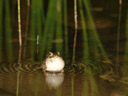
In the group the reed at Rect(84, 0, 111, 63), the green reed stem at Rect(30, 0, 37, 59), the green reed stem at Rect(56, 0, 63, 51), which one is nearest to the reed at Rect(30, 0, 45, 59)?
the green reed stem at Rect(30, 0, 37, 59)

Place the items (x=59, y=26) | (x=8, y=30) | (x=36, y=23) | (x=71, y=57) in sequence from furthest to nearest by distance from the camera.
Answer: (x=36, y=23)
(x=59, y=26)
(x=8, y=30)
(x=71, y=57)

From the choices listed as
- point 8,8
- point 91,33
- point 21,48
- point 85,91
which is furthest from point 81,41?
point 8,8

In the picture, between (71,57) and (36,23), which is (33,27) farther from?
(71,57)

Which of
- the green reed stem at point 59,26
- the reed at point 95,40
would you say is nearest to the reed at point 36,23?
the green reed stem at point 59,26

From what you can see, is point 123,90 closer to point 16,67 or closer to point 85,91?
point 85,91

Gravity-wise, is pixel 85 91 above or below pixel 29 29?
below

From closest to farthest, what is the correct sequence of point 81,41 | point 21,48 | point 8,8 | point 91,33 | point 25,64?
point 25,64 < point 21,48 < point 81,41 < point 91,33 < point 8,8

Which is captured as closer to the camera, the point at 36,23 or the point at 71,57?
the point at 71,57

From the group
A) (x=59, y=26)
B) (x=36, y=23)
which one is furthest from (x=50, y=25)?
(x=36, y=23)

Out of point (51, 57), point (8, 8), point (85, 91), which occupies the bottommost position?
point (85, 91)
